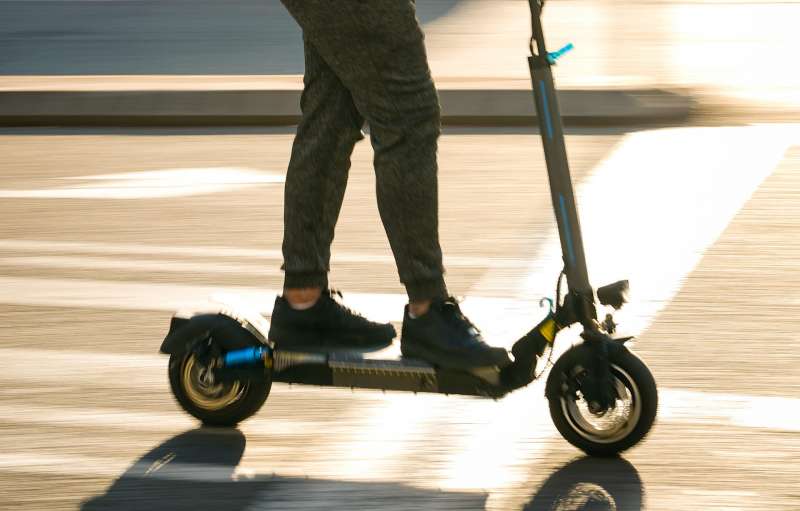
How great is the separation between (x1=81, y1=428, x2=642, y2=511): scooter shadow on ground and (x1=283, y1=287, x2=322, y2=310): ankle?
46 centimetres

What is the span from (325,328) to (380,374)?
0.28m

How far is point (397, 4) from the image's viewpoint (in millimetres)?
3924

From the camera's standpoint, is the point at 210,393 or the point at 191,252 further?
the point at 191,252

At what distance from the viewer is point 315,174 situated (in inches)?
168

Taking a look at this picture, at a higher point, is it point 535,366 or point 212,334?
point 212,334

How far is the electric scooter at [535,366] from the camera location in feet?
12.9

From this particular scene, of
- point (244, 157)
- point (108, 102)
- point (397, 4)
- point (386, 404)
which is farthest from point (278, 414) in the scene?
point (108, 102)

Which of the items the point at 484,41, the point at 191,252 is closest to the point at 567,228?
the point at 191,252

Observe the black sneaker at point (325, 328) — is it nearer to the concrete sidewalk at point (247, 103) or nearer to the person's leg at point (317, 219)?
the person's leg at point (317, 219)

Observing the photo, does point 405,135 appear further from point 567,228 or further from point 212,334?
point 212,334

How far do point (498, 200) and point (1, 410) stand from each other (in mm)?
3430

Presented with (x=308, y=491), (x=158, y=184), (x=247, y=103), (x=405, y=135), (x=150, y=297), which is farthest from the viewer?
(x=247, y=103)

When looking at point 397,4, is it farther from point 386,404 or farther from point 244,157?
point 244,157

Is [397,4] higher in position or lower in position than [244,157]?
higher
